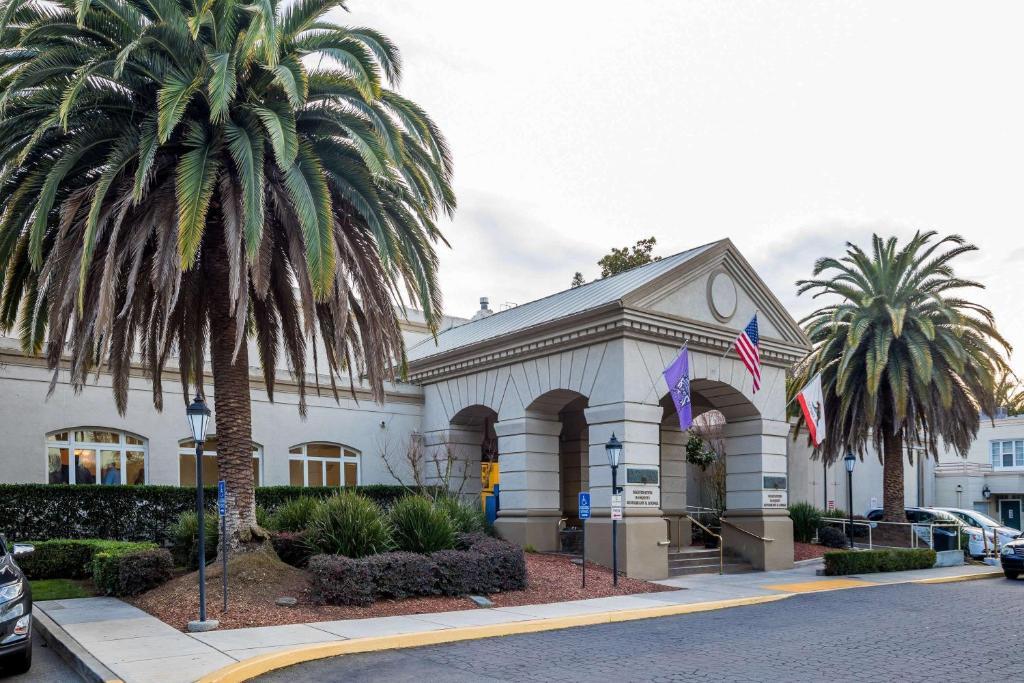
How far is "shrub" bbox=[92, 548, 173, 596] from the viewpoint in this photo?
49.3ft

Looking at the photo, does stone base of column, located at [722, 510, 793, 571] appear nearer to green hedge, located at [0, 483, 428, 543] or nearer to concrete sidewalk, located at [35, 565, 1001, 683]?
concrete sidewalk, located at [35, 565, 1001, 683]

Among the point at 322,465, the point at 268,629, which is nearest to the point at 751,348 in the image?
the point at 322,465

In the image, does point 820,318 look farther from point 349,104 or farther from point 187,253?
point 187,253

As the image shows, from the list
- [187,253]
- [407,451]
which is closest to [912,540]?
[407,451]

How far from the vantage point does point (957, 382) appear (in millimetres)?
28875

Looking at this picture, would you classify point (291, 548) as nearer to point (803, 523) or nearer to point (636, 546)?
point (636, 546)

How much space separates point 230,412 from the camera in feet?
50.6

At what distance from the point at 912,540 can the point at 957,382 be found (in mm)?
5241

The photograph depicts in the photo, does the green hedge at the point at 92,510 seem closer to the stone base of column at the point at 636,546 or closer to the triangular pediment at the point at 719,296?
the stone base of column at the point at 636,546

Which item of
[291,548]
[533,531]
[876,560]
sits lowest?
[876,560]

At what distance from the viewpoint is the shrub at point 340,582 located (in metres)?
14.3

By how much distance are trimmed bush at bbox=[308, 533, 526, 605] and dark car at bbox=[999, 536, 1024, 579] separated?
1338 cm

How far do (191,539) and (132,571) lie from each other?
1933 millimetres

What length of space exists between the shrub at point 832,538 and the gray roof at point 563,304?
428 inches
